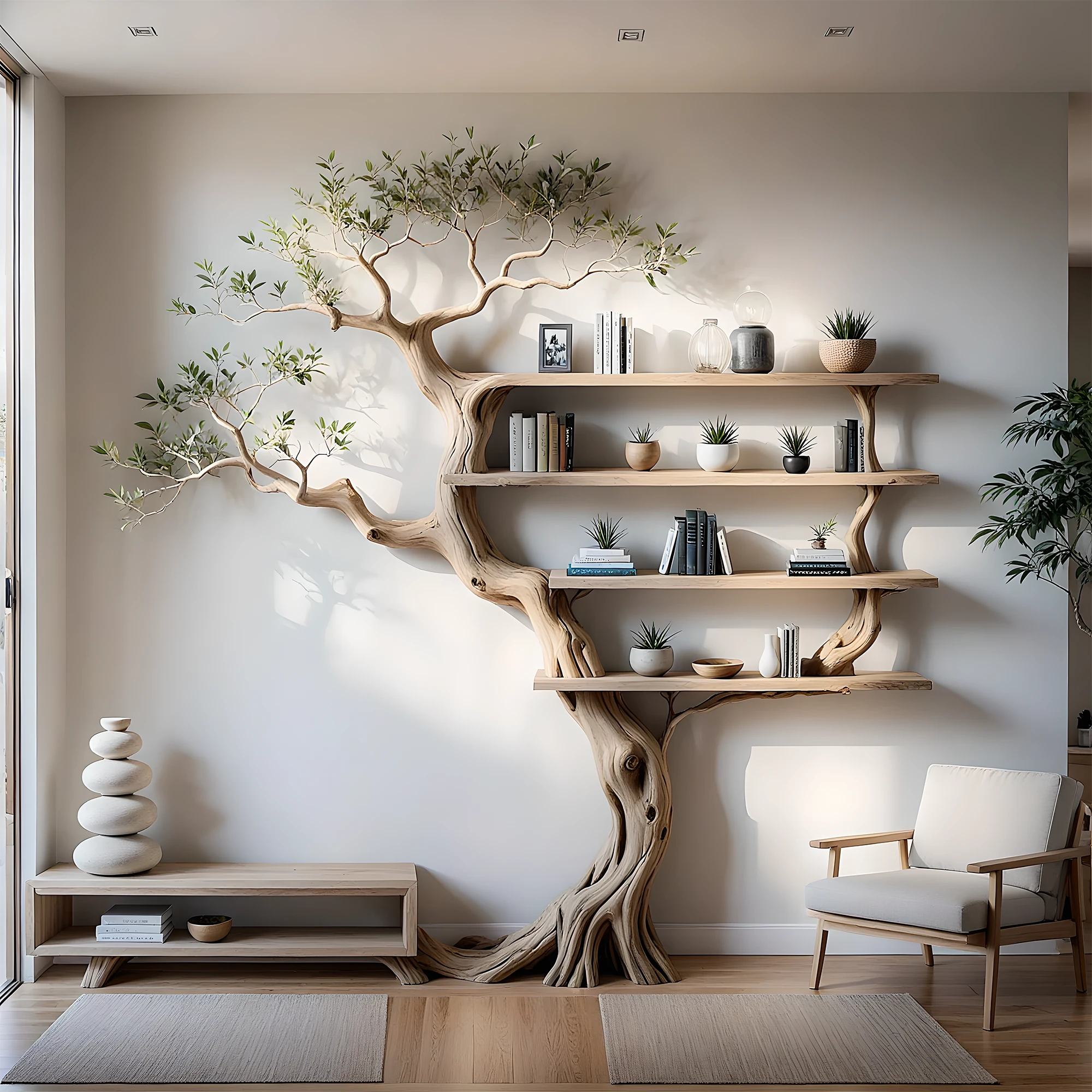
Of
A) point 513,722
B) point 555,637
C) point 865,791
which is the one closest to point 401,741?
point 513,722

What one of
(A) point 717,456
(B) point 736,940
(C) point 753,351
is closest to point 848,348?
(C) point 753,351

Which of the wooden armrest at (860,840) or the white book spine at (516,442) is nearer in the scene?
the wooden armrest at (860,840)

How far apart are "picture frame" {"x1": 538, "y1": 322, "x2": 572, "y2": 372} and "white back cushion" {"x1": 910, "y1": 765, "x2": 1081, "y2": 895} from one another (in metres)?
1.87

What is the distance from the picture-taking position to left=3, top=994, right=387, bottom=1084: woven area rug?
2832mm

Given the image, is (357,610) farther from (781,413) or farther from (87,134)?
(87,134)

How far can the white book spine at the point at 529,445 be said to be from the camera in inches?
141

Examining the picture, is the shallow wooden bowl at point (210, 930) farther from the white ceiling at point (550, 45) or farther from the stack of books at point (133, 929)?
the white ceiling at point (550, 45)

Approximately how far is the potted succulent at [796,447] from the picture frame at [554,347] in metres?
0.78

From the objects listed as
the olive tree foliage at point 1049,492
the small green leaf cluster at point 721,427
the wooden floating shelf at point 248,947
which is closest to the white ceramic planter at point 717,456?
the small green leaf cluster at point 721,427

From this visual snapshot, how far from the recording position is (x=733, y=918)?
3.75 metres

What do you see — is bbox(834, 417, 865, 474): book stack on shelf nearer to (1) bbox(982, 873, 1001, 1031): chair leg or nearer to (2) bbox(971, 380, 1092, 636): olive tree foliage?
(2) bbox(971, 380, 1092, 636): olive tree foliage

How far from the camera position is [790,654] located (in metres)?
3.57

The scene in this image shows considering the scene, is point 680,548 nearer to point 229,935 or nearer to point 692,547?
point 692,547

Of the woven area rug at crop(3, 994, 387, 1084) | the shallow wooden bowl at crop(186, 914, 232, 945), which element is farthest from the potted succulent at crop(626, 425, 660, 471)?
the shallow wooden bowl at crop(186, 914, 232, 945)
